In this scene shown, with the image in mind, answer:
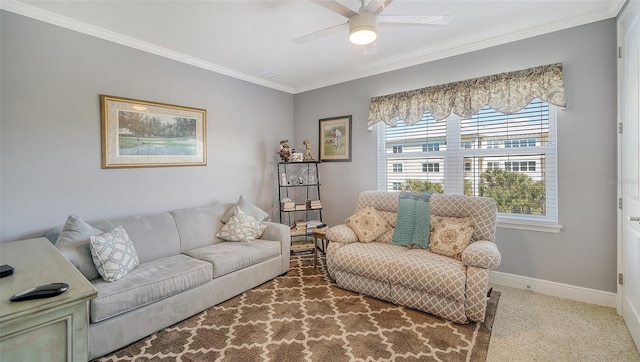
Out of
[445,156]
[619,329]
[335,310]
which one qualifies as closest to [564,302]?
[619,329]

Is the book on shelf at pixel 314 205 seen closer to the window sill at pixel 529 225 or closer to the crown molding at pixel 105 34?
the crown molding at pixel 105 34

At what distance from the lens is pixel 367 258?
9.06 ft

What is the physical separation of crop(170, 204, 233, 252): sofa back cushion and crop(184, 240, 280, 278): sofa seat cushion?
103 mm

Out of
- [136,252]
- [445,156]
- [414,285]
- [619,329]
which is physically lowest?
[619,329]

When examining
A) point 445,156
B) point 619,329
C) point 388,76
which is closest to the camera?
point 619,329

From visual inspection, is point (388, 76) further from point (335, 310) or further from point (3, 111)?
point (3, 111)

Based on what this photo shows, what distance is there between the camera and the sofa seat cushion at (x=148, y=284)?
197cm

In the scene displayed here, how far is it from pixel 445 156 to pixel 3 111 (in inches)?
166

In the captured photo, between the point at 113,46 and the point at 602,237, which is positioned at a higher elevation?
the point at 113,46

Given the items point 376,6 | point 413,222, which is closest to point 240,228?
point 413,222

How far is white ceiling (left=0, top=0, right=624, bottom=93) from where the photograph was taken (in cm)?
238

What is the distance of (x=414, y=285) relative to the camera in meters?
2.46

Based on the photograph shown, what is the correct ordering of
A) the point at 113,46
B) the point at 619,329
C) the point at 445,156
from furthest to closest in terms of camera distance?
1. the point at 445,156
2. the point at 113,46
3. the point at 619,329

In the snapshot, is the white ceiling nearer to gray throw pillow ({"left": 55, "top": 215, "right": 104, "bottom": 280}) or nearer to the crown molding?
the crown molding
